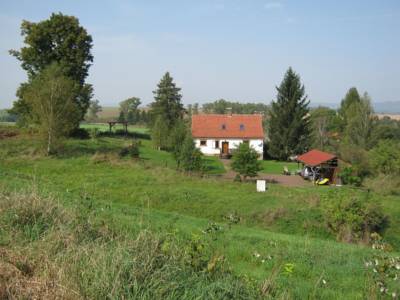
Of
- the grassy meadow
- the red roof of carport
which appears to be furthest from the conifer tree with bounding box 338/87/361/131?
the grassy meadow

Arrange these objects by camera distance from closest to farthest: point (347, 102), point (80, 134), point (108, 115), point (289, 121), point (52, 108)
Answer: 1. point (52, 108)
2. point (80, 134)
3. point (289, 121)
4. point (347, 102)
5. point (108, 115)

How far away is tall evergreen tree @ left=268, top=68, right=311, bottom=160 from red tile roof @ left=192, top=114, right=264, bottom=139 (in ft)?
6.55

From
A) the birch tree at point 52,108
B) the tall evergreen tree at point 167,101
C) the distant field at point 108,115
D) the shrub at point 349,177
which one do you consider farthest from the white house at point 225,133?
the distant field at point 108,115

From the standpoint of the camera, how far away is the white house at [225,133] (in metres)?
46.2

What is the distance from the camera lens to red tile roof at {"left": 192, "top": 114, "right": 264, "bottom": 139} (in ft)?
152

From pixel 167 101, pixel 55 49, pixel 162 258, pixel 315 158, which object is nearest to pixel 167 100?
pixel 167 101

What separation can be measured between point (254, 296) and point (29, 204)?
3.30 m

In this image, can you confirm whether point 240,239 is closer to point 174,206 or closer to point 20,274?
point 20,274

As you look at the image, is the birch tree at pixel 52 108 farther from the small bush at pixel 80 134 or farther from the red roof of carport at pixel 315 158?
the red roof of carport at pixel 315 158

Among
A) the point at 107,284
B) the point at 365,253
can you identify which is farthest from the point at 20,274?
the point at 365,253

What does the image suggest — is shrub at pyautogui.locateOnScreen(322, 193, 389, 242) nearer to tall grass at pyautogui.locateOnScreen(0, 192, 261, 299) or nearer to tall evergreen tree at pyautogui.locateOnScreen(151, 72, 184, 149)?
tall grass at pyautogui.locateOnScreen(0, 192, 261, 299)

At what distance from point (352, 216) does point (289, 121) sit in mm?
32003

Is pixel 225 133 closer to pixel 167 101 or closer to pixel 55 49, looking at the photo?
pixel 167 101

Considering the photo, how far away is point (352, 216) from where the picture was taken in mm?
15156
